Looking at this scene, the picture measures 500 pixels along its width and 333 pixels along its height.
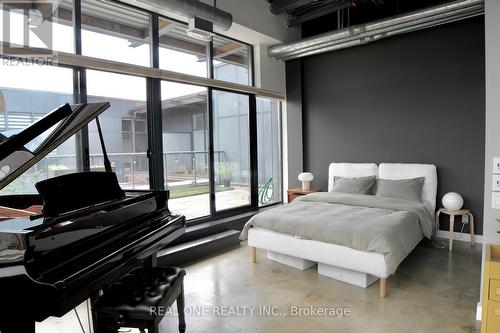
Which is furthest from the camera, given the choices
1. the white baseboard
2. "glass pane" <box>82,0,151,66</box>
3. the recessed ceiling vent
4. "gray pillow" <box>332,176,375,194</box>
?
"gray pillow" <box>332,176,375,194</box>

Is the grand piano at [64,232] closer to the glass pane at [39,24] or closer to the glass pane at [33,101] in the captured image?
the glass pane at [33,101]

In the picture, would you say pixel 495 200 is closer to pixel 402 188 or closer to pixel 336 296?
pixel 336 296

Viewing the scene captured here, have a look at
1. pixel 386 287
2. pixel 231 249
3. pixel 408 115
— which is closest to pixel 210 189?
pixel 231 249

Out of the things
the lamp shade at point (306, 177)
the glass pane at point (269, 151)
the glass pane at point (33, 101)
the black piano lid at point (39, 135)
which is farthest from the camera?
the glass pane at point (269, 151)

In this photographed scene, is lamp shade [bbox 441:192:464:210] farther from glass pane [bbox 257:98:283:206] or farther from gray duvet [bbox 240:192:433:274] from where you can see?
glass pane [bbox 257:98:283:206]

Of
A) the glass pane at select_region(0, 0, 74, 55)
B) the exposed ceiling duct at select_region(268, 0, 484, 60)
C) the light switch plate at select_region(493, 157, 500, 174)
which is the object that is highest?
the exposed ceiling duct at select_region(268, 0, 484, 60)

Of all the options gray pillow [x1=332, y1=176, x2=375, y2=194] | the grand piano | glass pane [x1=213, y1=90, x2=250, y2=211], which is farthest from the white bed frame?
glass pane [x1=213, y1=90, x2=250, y2=211]

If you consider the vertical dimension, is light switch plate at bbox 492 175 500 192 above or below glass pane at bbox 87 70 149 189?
below

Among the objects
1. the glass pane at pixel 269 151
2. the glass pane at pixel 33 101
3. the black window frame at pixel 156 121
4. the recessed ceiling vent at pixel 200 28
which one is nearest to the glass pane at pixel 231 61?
the black window frame at pixel 156 121

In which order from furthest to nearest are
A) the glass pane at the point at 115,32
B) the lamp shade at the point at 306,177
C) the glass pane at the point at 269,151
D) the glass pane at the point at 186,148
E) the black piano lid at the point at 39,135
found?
1. the glass pane at the point at 269,151
2. the lamp shade at the point at 306,177
3. the glass pane at the point at 186,148
4. the glass pane at the point at 115,32
5. the black piano lid at the point at 39,135

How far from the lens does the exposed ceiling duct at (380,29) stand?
3.68 meters

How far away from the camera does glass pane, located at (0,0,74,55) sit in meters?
2.88

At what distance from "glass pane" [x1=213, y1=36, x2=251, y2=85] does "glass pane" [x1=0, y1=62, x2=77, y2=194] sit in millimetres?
2172

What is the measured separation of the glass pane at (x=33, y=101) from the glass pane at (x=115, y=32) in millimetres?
444
